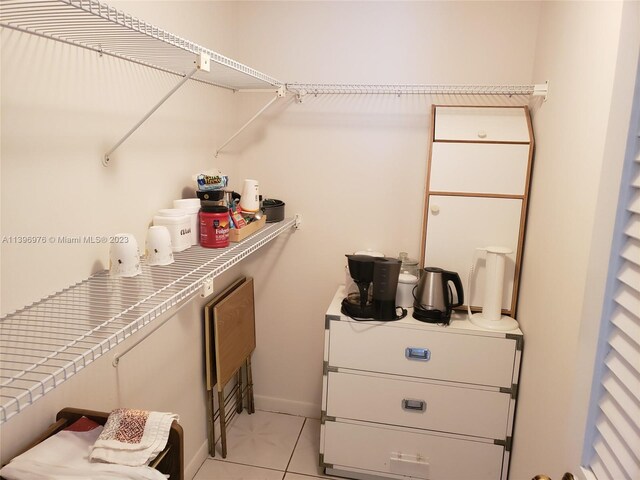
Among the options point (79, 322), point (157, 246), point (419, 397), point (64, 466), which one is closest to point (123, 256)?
point (157, 246)

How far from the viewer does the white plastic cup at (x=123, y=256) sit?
141 cm

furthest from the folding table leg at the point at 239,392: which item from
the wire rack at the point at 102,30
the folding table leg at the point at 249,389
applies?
the wire rack at the point at 102,30

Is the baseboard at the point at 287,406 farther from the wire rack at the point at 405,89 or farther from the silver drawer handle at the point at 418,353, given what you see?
the wire rack at the point at 405,89

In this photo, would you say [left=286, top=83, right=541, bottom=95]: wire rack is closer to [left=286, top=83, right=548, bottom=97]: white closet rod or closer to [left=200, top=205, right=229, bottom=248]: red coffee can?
[left=286, top=83, right=548, bottom=97]: white closet rod

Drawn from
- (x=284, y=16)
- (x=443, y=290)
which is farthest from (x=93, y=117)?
(x=443, y=290)

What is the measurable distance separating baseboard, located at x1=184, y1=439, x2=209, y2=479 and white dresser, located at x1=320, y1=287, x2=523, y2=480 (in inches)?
24.8

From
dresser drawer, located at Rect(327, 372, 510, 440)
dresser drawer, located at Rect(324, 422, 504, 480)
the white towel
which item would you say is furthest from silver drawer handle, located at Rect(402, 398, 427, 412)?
the white towel

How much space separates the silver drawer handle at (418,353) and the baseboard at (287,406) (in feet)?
3.01

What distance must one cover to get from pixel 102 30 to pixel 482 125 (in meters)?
1.65

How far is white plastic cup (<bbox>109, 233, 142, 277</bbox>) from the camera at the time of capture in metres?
1.41

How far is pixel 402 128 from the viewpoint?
94.7 inches

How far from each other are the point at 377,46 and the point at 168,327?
167cm

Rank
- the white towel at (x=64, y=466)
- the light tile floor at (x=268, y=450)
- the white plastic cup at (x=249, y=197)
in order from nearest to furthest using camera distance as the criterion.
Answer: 1. the white towel at (x=64, y=466)
2. the white plastic cup at (x=249, y=197)
3. the light tile floor at (x=268, y=450)

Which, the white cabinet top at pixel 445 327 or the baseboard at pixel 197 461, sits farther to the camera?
the baseboard at pixel 197 461
